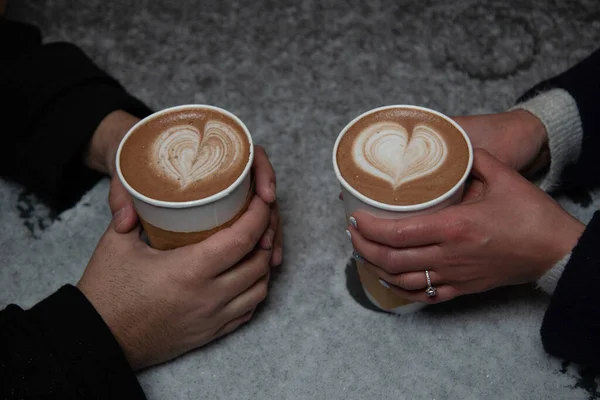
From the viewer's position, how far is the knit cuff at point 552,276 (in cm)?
75

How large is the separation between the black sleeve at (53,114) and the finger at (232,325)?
1.13 feet

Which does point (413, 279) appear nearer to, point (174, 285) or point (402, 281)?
point (402, 281)

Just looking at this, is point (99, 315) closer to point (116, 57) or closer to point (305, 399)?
point (305, 399)

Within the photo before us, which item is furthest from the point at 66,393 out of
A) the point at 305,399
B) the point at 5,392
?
the point at 305,399

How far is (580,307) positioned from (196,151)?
1.53 feet

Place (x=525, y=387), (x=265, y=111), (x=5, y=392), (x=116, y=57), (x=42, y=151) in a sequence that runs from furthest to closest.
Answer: (x=116, y=57), (x=265, y=111), (x=42, y=151), (x=525, y=387), (x=5, y=392)

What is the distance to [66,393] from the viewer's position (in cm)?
73

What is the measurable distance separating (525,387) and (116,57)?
928mm

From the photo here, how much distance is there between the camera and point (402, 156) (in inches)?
29.5

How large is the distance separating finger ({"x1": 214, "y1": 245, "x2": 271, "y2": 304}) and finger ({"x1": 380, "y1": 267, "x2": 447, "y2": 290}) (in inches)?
5.8

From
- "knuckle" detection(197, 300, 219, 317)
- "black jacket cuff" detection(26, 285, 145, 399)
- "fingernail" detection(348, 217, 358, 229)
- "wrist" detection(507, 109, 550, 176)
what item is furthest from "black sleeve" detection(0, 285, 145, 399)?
"wrist" detection(507, 109, 550, 176)

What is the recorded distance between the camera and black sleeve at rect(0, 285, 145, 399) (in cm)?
73

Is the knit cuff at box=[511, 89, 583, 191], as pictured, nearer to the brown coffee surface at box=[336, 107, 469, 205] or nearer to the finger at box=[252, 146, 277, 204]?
the brown coffee surface at box=[336, 107, 469, 205]

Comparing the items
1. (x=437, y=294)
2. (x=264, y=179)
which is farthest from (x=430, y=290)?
(x=264, y=179)
